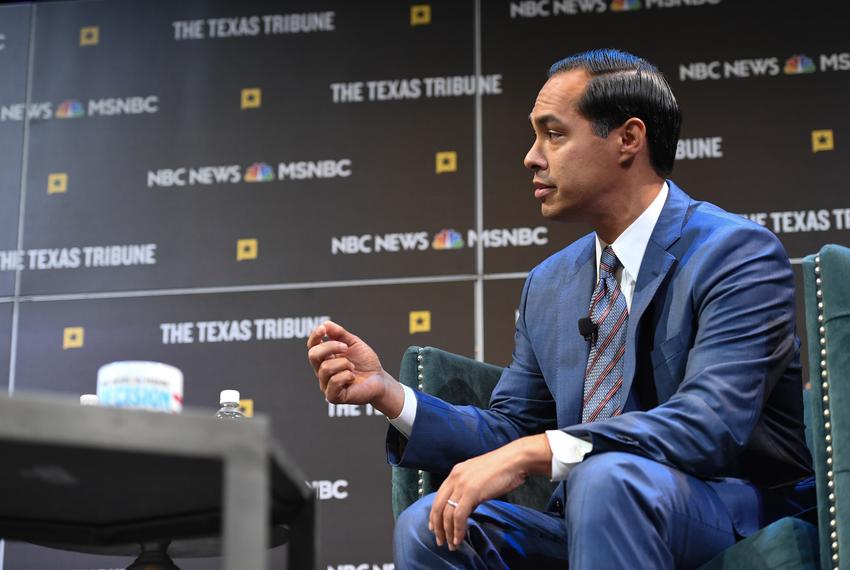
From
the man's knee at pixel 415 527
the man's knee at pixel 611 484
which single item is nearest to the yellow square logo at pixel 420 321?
the man's knee at pixel 415 527

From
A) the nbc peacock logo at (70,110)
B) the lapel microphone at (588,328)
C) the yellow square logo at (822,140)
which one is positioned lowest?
the lapel microphone at (588,328)

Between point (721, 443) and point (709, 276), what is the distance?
0.34m

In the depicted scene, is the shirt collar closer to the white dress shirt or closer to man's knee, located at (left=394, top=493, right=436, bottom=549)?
the white dress shirt

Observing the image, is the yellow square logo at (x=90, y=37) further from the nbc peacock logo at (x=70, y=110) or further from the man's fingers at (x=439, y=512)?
the man's fingers at (x=439, y=512)

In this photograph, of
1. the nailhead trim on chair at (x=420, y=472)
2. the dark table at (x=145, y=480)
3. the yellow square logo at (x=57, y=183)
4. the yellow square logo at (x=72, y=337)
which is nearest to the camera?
the dark table at (x=145, y=480)

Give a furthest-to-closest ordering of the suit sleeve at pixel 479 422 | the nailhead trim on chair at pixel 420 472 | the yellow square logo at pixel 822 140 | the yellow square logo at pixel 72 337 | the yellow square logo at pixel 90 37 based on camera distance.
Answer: the yellow square logo at pixel 90 37 < the yellow square logo at pixel 72 337 < the yellow square logo at pixel 822 140 < the nailhead trim on chair at pixel 420 472 < the suit sleeve at pixel 479 422

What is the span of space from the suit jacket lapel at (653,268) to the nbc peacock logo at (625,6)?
2024 millimetres

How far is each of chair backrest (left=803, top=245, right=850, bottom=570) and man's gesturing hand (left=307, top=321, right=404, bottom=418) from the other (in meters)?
0.71

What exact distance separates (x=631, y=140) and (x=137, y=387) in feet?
4.56

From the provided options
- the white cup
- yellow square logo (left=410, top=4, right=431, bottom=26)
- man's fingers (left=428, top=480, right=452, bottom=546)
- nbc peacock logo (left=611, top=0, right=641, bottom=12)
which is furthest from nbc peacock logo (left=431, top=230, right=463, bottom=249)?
the white cup

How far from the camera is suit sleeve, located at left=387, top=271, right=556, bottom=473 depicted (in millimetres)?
2209

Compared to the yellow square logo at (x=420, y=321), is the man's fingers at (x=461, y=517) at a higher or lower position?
lower

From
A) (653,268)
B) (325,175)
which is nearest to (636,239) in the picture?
(653,268)

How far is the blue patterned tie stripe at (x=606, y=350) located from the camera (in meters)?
2.16
